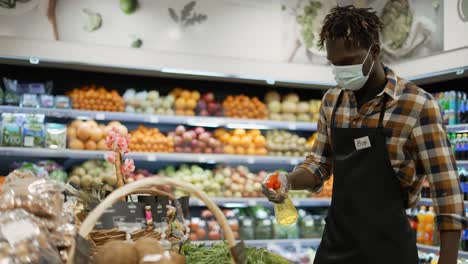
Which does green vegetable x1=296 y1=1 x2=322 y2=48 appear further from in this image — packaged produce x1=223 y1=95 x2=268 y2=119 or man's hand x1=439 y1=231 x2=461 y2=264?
man's hand x1=439 y1=231 x2=461 y2=264

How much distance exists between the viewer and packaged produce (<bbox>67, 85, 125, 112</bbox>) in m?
5.39

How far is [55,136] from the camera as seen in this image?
5.27 metres

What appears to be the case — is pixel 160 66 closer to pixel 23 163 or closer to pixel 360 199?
pixel 23 163

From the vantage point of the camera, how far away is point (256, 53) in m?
5.94

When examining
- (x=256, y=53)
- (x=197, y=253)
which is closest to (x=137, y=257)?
(x=197, y=253)

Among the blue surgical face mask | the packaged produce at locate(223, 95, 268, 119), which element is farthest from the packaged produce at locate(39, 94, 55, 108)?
the blue surgical face mask

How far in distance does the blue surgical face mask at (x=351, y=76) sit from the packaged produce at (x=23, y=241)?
5.04 feet

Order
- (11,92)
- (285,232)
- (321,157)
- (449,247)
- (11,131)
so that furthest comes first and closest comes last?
1. (285,232)
2. (11,92)
3. (11,131)
4. (321,157)
5. (449,247)

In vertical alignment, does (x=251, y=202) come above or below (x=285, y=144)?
below

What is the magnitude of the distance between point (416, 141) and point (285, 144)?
4.07 meters

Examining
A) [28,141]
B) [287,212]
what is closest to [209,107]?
[28,141]

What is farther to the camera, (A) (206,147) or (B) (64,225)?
(A) (206,147)

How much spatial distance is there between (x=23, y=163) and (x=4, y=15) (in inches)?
56.0

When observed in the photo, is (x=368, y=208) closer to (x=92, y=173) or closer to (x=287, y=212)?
(x=287, y=212)
